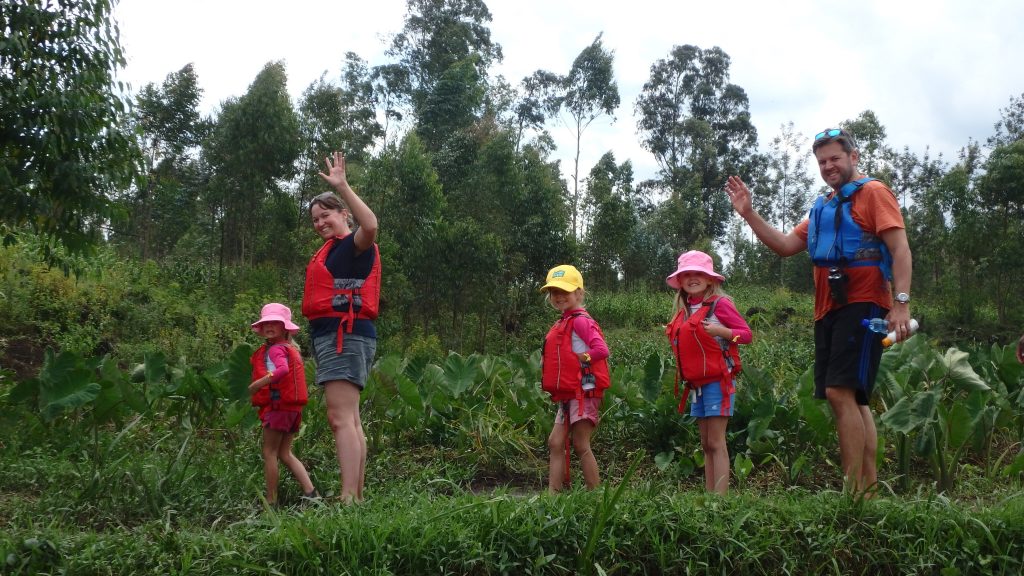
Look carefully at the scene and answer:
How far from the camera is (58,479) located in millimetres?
4230

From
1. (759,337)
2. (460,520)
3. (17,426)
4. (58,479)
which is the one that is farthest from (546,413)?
(759,337)

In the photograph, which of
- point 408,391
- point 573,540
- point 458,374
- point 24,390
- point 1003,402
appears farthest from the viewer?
point 458,374

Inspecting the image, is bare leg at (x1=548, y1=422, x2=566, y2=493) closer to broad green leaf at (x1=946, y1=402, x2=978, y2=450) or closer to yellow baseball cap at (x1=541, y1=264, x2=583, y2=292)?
yellow baseball cap at (x1=541, y1=264, x2=583, y2=292)

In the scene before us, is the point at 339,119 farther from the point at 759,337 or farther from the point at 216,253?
the point at 759,337

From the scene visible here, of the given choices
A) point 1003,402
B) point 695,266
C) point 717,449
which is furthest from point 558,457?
point 1003,402

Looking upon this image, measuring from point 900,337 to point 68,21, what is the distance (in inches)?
194

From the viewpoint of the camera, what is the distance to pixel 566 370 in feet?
13.5

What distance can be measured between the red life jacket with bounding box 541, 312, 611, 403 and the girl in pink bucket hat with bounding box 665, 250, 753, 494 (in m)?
0.42

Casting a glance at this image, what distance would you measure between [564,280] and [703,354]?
82 cm

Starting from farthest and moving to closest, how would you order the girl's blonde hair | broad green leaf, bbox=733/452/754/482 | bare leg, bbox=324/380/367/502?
broad green leaf, bbox=733/452/754/482, the girl's blonde hair, bare leg, bbox=324/380/367/502

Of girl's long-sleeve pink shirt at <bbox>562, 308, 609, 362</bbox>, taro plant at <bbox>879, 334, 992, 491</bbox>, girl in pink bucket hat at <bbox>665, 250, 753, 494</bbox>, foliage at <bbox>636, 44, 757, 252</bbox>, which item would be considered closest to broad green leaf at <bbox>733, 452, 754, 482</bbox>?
girl in pink bucket hat at <bbox>665, 250, 753, 494</bbox>

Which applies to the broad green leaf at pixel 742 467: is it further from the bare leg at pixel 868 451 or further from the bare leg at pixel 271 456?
the bare leg at pixel 271 456

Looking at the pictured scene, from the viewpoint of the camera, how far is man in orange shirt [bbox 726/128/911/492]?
341 cm

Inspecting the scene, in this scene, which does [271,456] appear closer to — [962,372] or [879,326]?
[879,326]
